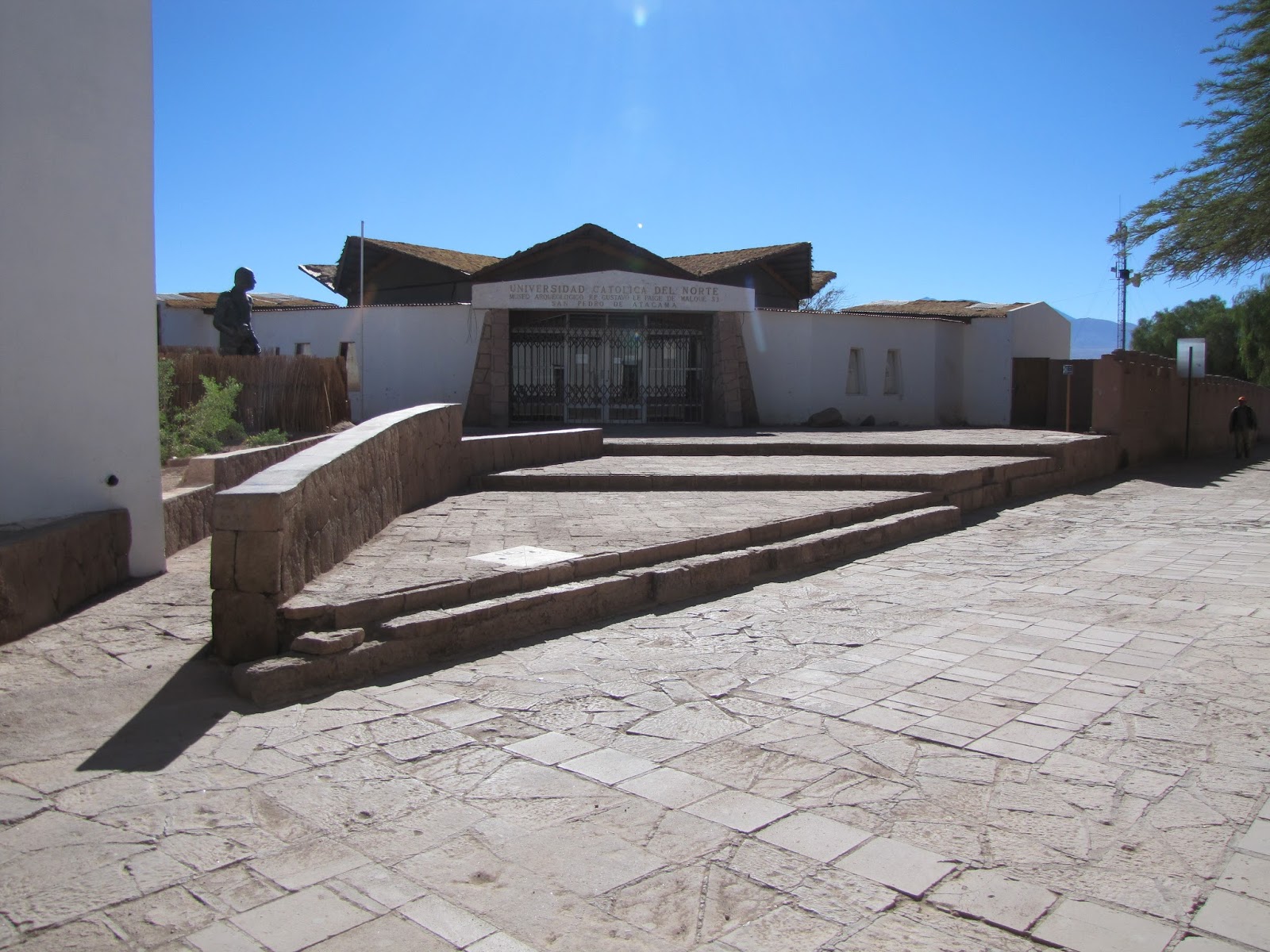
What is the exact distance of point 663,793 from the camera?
3.59 meters

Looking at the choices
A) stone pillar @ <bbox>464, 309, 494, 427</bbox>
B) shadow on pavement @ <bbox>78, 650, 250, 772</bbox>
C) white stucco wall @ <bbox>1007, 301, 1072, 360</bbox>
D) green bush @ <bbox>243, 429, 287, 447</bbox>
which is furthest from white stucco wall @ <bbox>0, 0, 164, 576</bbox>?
white stucco wall @ <bbox>1007, 301, 1072, 360</bbox>

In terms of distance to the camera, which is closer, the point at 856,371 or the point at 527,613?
the point at 527,613

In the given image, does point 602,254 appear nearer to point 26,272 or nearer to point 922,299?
point 922,299

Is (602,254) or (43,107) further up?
(602,254)

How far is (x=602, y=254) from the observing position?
23797 millimetres

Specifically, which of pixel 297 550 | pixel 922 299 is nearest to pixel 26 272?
pixel 297 550

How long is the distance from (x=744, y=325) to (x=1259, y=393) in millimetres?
16223

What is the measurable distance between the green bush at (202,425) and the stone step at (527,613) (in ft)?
21.8

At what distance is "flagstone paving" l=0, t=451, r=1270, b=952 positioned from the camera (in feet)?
9.09

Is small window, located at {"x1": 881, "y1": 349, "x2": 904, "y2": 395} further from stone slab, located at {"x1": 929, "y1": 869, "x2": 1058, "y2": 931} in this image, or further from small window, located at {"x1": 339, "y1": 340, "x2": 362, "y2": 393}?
stone slab, located at {"x1": 929, "y1": 869, "x2": 1058, "y2": 931}

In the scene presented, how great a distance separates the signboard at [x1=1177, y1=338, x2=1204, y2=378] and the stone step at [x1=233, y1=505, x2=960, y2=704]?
13130 mm

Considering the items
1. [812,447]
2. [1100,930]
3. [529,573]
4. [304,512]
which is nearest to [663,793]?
[1100,930]

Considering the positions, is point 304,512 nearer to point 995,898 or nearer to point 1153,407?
point 995,898

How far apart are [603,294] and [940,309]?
10.8 meters
